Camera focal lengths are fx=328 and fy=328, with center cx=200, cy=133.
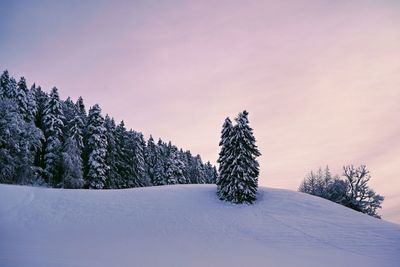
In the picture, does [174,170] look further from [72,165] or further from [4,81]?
[4,81]

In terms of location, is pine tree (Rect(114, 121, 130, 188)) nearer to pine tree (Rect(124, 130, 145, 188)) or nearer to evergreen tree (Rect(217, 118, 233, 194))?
pine tree (Rect(124, 130, 145, 188))

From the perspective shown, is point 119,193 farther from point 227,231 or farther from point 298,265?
point 298,265

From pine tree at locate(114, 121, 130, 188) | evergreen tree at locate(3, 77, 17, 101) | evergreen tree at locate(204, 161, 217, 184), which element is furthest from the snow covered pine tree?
evergreen tree at locate(204, 161, 217, 184)

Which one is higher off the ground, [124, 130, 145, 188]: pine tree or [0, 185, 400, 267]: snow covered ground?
[124, 130, 145, 188]: pine tree

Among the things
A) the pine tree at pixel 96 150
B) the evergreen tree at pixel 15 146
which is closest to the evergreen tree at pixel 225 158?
the pine tree at pixel 96 150

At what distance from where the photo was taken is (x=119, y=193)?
1366 inches

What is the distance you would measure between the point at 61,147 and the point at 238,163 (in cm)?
2631

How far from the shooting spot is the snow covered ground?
1576 cm

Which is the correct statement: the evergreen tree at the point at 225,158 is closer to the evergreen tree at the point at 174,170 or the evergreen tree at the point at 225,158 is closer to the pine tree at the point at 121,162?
the pine tree at the point at 121,162

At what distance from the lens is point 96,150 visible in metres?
49.4

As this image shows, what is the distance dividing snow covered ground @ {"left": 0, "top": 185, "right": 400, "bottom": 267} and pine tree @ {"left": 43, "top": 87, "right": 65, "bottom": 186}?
15.1m

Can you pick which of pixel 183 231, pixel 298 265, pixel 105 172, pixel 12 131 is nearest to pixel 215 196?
pixel 183 231

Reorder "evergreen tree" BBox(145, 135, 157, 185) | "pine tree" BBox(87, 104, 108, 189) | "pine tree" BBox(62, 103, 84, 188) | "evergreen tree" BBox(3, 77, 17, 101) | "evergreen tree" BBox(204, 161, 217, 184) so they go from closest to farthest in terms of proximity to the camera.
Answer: "pine tree" BBox(62, 103, 84, 188) < "pine tree" BBox(87, 104, 108, 189) < "evergreen tree" BBox(3, 77, 17, 101) < "evergreen tree" BBox(145, 135, 157, 185) < "evergreen tree" BBox(204, 161, 217, 184)

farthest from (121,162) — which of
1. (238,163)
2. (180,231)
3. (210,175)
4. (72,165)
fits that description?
(210,175)
